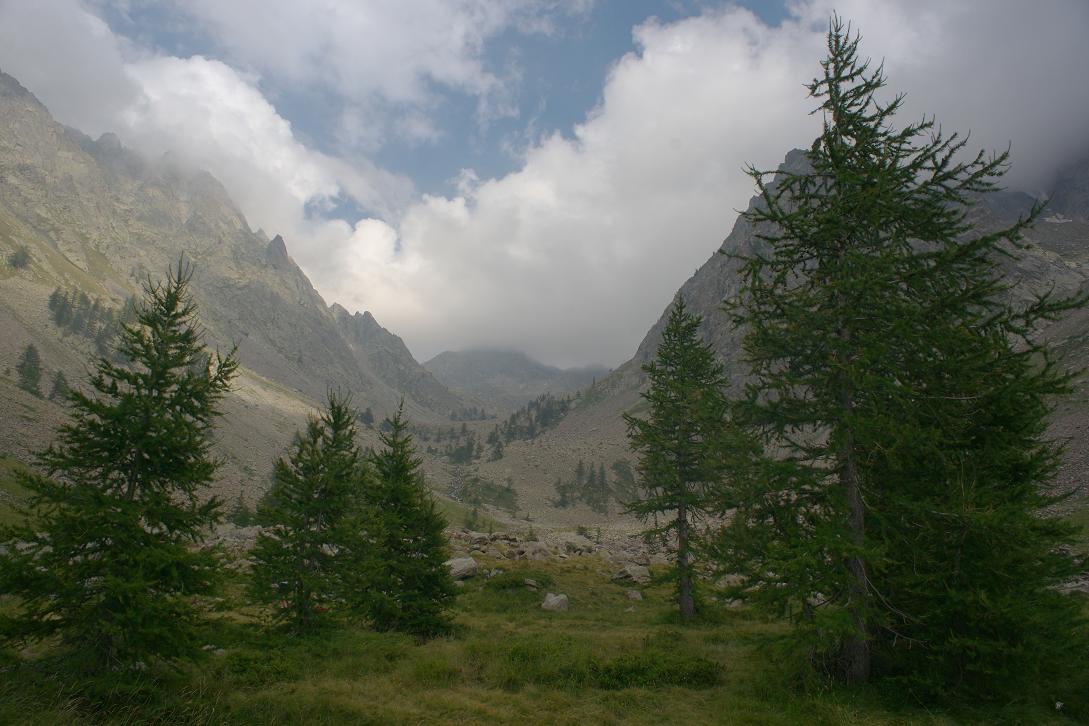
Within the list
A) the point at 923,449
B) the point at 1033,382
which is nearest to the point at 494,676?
the point at 923,449

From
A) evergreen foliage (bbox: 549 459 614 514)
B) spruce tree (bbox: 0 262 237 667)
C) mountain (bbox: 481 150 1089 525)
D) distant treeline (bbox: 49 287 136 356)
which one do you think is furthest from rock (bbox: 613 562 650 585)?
distant treeline (bbox: 49 287 136 356)

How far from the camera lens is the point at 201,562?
979cm

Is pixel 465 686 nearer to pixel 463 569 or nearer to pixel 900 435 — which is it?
pixel 900 435

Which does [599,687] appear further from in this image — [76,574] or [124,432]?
[124,432]

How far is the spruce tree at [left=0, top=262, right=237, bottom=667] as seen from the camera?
882cm

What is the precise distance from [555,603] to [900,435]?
18022 millimetres

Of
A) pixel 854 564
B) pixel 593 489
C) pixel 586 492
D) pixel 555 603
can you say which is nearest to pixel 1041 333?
pixel 593 489

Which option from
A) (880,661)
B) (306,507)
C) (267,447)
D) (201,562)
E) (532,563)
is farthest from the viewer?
(267,447)

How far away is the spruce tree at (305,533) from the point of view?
14.4m

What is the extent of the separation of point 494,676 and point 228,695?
560cm

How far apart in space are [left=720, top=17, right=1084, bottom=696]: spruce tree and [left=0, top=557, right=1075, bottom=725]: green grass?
121 centimetres

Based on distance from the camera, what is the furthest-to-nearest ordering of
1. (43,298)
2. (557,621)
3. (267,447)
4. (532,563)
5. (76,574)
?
(43,298) → (267,447) → (532,563) → (557,621) → (76,574)

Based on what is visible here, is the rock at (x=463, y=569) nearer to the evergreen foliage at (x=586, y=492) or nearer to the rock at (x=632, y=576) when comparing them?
the rock at (x=632, y=576)

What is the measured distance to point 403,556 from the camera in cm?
1708
